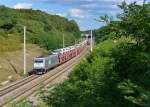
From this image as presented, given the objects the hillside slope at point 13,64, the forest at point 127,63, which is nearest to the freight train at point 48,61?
the hillside slope at point 13,64

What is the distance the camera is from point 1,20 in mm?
131000

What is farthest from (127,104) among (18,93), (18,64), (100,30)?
(18,64)

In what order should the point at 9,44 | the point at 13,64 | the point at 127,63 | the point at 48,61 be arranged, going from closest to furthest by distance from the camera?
the point at 127,63 → the point at 48,61 → the point at 13,64 → the point at 9,44

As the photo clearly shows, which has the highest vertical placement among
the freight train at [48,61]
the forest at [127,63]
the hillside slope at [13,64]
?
the forest at [127,63]

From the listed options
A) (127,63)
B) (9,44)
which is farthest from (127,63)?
(9,44)

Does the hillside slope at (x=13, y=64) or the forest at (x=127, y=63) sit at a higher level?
the forest at (x=127, y=63)

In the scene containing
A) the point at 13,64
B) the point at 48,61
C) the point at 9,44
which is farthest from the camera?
the point at 9,44

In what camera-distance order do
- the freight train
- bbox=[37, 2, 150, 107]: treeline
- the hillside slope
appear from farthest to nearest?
the freight train < the hillside slope < bbox=[37, 2, 150, 107]: treeline

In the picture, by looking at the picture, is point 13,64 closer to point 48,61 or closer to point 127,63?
point 48,61

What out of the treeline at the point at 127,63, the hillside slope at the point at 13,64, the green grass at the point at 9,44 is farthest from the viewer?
the green grass at the point at 9,44

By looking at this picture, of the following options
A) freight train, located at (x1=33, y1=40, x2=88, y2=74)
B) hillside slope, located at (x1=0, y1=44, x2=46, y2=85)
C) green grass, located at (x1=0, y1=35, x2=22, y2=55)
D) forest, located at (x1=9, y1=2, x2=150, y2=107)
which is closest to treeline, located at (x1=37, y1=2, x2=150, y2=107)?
forest, located at (x1=9, y1=2, x2=150, y2=107)

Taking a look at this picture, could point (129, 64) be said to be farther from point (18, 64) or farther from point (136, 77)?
point (18, 64)

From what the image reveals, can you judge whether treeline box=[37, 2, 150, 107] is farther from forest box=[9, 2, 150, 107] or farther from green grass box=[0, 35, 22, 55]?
green grass box=[0, 35, 22, 55]

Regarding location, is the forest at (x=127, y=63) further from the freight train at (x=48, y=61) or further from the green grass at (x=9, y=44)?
the green grass at (x=9, y=44)
